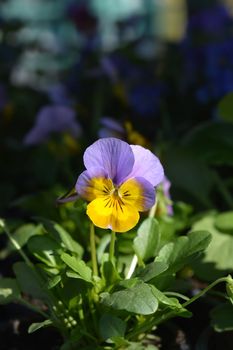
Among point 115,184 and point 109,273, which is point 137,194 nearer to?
point 115,184

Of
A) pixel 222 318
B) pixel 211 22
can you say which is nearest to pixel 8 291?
pixel 222 318

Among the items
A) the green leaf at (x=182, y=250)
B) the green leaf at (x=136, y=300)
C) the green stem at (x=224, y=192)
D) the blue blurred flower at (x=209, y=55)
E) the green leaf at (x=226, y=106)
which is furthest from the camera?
the blue blurred flower at (x=209, y=55)

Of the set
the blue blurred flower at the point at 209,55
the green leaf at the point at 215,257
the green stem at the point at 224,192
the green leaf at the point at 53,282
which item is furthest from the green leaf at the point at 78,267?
the blue blurred flower at the point at 209,55

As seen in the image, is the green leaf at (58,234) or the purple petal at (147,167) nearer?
the purple petal at (147,167)

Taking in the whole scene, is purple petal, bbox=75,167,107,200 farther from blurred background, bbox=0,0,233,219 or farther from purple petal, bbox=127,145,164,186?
blurred background, bbox=0,0,233,219

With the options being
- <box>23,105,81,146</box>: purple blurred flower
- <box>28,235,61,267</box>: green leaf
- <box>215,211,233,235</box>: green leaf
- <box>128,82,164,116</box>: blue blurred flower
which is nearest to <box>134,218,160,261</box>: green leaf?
<box>28,235,61,267</box>: green leaf

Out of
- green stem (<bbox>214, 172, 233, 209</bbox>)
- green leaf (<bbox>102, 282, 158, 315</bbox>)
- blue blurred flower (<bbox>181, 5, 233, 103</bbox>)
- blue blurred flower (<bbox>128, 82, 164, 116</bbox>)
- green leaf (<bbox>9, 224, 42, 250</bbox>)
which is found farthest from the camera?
blue blurred flower (<bbox>128, 82, 164, 116</bbox>)

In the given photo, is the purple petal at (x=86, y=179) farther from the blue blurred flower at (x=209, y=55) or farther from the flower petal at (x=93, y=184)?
the blue blurred flower at (x=209, y=55)
